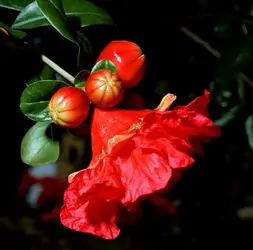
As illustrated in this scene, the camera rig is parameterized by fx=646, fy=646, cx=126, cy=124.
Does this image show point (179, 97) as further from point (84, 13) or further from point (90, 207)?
point (90, 207)

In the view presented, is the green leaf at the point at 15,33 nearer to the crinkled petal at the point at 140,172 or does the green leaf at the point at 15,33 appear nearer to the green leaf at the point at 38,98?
the green leaf at the point at 38,98

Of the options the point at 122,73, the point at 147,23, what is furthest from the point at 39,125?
the point at 147,23

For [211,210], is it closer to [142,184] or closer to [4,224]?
[4,224]

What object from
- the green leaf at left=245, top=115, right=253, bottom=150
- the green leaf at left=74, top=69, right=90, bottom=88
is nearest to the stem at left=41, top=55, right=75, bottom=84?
the green leaf at left=74, top=69, right=90, bottom=88

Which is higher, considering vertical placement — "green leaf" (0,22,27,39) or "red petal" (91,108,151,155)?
"green leaf" (0,22,27,39)

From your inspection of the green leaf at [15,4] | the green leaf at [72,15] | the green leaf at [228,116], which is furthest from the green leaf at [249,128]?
the green leaf at [15,4]

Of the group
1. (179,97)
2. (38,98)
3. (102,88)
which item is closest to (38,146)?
(38,98)

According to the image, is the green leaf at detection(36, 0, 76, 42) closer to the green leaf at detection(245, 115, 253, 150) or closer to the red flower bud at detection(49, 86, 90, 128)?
the red flower bud at detection(49, 86, 90, 128)
